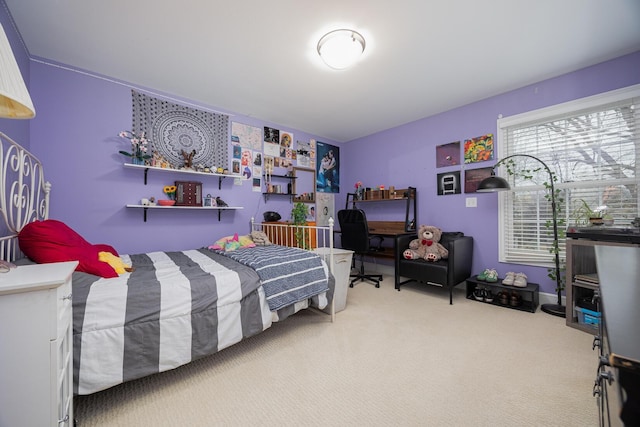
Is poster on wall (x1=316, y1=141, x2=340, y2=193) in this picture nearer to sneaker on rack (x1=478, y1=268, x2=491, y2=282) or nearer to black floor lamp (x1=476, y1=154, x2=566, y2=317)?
black floor lamp (x1=476, y1=154, x2=566, y2=317)

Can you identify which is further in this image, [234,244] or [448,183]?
→ [448,183]

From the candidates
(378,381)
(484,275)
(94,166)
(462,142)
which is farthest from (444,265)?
(94,166)

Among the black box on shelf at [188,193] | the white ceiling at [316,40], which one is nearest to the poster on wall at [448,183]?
the white ceiling at [316,40]

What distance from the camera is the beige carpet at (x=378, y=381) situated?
1.28m

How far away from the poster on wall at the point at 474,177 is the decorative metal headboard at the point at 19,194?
13.7 feet

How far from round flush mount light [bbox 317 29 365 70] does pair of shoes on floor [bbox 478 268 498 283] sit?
9.13 feet

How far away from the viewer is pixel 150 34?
79.6 inches

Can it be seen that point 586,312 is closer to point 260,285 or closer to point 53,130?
point 260,285

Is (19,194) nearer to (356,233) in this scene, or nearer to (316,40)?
(316,40)

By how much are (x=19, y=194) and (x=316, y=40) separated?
7.55 ft

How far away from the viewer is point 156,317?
4.57 ft

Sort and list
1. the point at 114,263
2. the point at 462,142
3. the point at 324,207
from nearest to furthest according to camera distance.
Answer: the point at 114,263 → the point at 462,142 → the point at 324,207

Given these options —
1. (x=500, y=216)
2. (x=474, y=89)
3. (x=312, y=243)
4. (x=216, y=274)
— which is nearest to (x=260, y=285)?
(x=216, y=274)

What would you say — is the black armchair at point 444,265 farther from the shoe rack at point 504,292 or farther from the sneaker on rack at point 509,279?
the sneaker on rack at point 509,279
